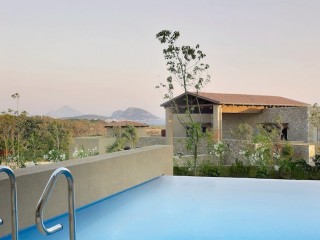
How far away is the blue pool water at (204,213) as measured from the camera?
441cm

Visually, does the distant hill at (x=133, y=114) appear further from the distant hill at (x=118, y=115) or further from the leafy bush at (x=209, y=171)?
the leafy bush at (x=209, y=171)

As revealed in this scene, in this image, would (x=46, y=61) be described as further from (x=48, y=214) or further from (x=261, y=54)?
(x=48, y=214)

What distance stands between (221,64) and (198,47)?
3.17 metres

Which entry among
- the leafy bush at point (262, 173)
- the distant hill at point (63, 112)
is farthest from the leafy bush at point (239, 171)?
the distant hill at point (63, 112)

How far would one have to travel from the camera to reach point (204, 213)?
5.21m

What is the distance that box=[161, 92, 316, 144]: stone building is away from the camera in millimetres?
17203

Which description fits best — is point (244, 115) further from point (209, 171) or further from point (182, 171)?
point (209, 171)

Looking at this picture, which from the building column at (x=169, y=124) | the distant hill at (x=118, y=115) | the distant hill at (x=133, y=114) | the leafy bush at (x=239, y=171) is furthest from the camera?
the building column at (x=169, y=124)

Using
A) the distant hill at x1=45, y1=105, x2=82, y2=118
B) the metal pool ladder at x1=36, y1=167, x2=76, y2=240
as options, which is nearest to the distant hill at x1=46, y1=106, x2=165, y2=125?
the distant hill at x1=45, y1=105, x2=82, y2=118

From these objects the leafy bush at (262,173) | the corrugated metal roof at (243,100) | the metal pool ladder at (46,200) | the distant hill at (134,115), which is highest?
the corrugated metal roof at (243,100)

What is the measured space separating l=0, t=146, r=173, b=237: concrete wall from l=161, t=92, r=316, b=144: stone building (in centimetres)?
828

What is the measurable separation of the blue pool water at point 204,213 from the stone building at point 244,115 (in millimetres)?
8775

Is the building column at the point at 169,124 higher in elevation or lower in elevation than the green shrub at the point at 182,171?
higher

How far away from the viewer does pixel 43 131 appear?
456 inches
